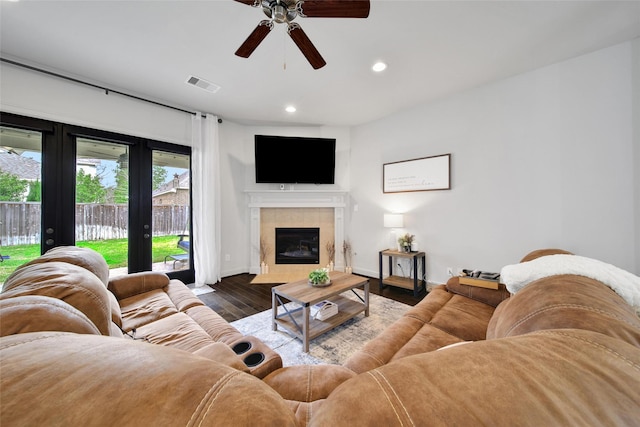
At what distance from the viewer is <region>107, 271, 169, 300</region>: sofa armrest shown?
198cm

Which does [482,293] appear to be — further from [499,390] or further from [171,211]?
[171,211]

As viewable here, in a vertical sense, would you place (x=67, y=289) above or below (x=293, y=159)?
below

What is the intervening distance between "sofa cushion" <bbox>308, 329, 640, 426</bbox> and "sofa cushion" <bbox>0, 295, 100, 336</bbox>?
2.75 feet

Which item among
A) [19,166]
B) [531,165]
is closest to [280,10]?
[531,165]

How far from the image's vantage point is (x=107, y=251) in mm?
3047

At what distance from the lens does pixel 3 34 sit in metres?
2.03

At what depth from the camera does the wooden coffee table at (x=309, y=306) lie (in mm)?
1934

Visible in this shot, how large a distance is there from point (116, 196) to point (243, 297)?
2.26 metres

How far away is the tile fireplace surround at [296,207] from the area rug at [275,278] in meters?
0.23

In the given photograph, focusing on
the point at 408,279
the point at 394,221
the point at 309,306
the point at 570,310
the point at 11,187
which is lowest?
the point at 408,279

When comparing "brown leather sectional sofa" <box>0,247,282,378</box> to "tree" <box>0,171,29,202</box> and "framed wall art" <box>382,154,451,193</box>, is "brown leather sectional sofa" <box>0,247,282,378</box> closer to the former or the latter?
"tree" <box>0,171,29,202</box>

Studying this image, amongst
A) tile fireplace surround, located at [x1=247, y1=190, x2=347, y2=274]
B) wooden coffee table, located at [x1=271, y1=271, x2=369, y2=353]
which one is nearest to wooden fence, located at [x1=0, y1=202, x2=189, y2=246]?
tile fireplace surround, located at [x1=247, y1=190, x2=347, y2=274]

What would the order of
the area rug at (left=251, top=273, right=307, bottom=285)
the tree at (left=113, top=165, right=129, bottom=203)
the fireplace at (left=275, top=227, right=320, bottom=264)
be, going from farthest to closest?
the fireplace at (left=275, top=227, right=320, bottom=264) < the area rug at (left=251, top=273, right=307, bottom=285) < the tree at (left=113, top=165, right=129, bottom=203)

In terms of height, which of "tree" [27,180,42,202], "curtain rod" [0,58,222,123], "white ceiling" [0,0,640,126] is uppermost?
"white ceiling" [0,0,640,126]
